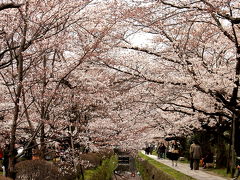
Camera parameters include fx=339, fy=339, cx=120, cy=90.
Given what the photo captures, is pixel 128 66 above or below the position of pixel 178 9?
below

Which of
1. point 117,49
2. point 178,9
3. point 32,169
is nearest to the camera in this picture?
point 178,9

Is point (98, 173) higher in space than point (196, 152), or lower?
lower

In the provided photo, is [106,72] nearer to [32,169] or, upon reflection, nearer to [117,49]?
[117,49]

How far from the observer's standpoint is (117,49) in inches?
410

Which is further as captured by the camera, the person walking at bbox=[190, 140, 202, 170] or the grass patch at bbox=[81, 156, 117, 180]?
the person walking at bbox=[190, 140, 202, 170]

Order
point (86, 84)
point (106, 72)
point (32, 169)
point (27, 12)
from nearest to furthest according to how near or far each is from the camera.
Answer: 1. point (27, 12)
2. point (32, 169)
3. point (86, 84)
4. point (106, 72)

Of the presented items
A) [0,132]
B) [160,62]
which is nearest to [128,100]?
[160,62]

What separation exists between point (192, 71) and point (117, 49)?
2.56 m

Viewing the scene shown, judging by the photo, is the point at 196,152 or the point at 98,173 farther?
the point at 196,152

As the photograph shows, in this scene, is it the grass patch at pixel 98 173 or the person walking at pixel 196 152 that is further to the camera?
the person walking at pixel 196 152

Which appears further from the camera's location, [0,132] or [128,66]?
[128,66]

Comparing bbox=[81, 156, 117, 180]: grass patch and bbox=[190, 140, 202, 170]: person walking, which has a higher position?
bbox=[190, 140, 202, 170]: person walking

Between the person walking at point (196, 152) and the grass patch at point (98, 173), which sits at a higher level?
the person walking at point (196, 152)

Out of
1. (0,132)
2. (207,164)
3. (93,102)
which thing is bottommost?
(207,164)
